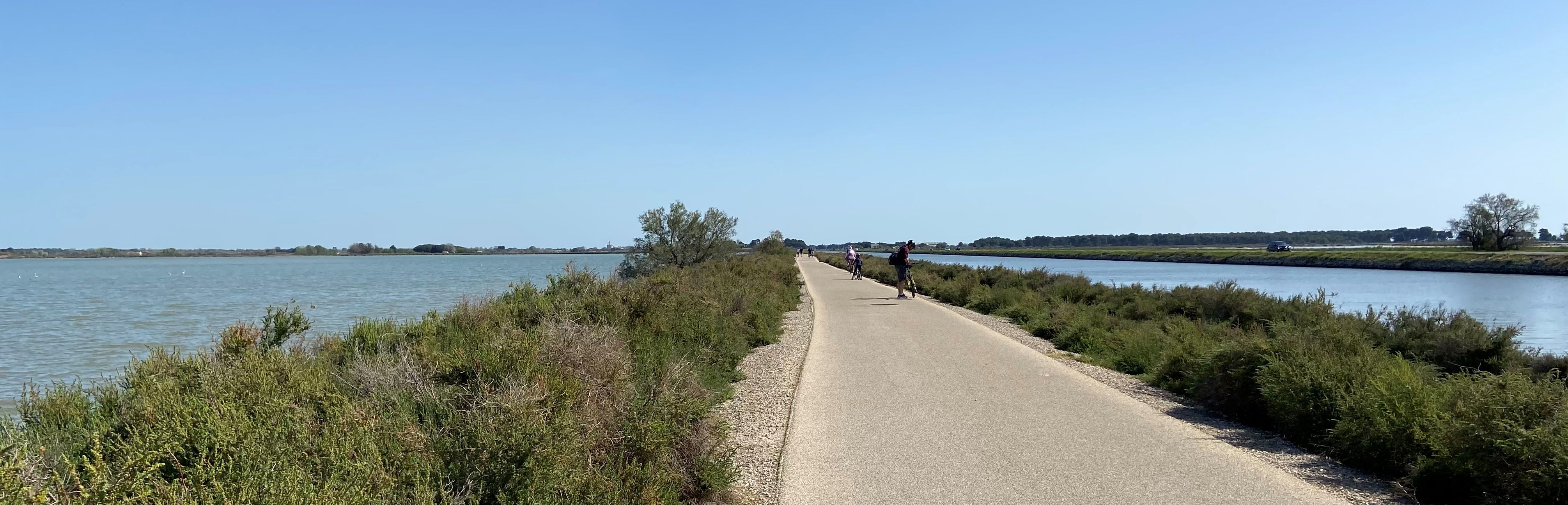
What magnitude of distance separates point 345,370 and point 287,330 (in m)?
4.45

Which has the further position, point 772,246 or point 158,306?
point 772,246

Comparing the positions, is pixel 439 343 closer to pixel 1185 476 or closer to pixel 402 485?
pixel 402 485

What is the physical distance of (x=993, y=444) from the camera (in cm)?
699

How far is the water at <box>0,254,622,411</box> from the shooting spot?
1625 centimetres

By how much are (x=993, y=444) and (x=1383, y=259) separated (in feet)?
284

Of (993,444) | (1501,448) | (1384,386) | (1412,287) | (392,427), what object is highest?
(392,427)

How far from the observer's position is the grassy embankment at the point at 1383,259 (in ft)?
200

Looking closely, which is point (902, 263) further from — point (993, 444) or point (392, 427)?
point (392, 427)

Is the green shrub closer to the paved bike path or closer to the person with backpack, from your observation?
the paved bike path

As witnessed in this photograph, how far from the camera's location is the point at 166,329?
22.1 meters

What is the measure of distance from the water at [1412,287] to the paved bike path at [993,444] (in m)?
12.2

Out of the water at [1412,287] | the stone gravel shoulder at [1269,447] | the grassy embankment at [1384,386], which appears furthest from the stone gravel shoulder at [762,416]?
the water at [1412,287]

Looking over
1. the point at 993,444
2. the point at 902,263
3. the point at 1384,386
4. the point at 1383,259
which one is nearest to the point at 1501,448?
the point at 1384,386

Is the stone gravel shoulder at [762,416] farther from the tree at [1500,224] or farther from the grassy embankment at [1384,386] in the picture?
the tree at [1500,224]
